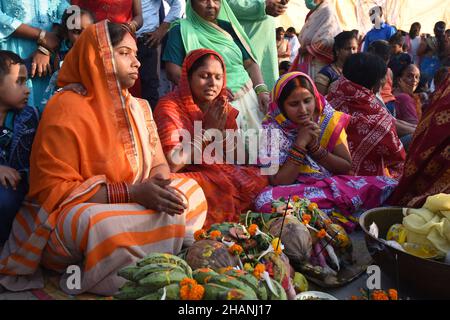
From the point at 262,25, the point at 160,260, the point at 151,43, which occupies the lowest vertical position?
the point at 160,260

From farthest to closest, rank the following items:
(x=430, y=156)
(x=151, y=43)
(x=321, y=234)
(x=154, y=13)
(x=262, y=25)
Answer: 1. (x=262, y=25)
2. (x=154, y=13)
3. (x=151, y=43)
4. (x=430, y=156)
5. (x=321, y=234)

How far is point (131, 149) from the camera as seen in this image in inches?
98.6

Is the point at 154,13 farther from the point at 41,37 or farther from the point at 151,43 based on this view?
the point at 41,37

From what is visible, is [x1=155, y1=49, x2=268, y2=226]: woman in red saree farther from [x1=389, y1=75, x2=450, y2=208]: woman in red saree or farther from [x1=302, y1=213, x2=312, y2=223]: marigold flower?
[x1=389, y1=75, x2=450, y2=208]: woman in red saree

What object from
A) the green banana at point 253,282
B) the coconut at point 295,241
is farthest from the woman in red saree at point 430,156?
the green banana at point 253,282

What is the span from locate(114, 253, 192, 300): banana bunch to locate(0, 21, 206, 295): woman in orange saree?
0.52 meters

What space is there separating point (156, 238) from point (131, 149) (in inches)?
21.5

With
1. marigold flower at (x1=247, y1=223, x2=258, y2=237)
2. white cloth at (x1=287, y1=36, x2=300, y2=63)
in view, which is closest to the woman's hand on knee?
marigold flower at (x1=247, y1=223, x2=258, y2=237)

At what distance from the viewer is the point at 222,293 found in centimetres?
147

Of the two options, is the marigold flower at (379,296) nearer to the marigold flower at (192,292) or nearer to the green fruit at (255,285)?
the green fruit at (255,285)

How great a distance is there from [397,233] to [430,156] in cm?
64

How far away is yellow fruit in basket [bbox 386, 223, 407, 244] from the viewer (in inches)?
84.4

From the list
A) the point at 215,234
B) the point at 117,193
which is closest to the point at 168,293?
the point at 215,234

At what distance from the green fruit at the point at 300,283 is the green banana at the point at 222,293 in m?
0.64
